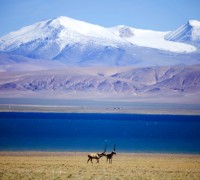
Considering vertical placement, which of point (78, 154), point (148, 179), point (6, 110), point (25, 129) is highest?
point (6, 110)

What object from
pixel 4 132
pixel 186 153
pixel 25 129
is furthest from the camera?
pixel 25 129

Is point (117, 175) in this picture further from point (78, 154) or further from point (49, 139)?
point (49, 139)

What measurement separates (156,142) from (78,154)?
61.8 feet

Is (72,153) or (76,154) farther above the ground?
(72,153)

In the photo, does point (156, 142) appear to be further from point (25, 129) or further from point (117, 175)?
point (117, 175)

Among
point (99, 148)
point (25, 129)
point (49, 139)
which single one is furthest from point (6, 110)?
point (99, 148)

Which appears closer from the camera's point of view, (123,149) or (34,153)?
(34,153)

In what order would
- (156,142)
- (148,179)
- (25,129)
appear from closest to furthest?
(148,179), (156,142), (25,129)

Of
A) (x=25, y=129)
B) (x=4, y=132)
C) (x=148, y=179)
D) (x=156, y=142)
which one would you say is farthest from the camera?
(x=25, y=129)

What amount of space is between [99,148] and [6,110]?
92288mm

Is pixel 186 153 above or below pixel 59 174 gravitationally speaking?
above

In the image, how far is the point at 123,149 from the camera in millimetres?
59969

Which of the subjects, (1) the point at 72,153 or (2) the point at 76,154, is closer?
(2) the point at 76,154

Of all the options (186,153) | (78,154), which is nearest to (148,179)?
(78,154)
